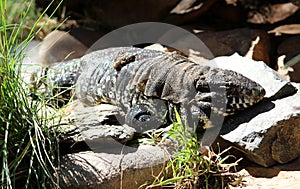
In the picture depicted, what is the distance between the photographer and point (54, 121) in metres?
3.95

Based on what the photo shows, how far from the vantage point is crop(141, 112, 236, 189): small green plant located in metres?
3.63

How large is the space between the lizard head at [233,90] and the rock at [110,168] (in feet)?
1.98

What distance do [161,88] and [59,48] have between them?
7.40 feet

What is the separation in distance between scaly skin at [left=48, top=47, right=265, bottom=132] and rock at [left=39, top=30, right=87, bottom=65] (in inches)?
47.5

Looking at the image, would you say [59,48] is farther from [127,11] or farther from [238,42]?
[238,42]

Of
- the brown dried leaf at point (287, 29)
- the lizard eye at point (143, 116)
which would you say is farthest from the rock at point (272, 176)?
the brown dried leaf at point (287, 29)

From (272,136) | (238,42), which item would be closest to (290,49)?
(238,42)

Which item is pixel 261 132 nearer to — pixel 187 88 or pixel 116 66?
pixel 187 88

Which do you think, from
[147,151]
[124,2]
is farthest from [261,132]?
[124,2]

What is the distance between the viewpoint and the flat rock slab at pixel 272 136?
383cm

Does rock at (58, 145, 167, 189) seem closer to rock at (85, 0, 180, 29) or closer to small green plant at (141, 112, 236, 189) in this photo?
small green plant at (141, 112, 236, 189)

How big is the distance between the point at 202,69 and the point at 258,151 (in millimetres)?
771

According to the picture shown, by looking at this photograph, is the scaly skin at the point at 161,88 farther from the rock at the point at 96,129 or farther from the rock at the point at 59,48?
the rock at the point at 59,48

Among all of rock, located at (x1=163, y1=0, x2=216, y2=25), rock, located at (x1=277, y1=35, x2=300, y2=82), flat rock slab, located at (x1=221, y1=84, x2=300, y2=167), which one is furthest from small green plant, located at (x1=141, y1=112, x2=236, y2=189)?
rock, located at (x1=163, y1=0, x2=216, y2=25)
